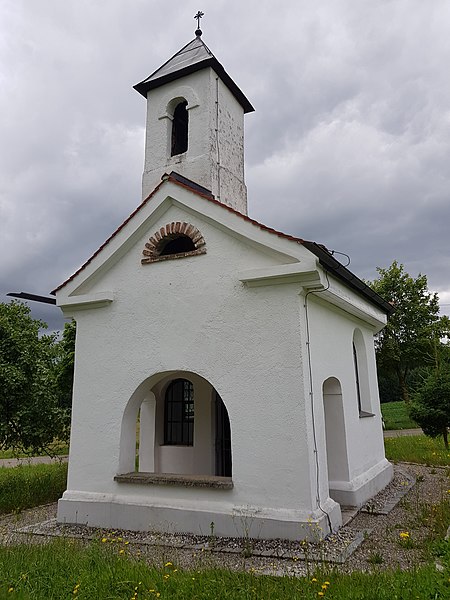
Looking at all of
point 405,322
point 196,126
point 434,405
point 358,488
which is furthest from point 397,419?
point 196,126

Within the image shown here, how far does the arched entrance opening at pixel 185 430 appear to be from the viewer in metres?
9.22

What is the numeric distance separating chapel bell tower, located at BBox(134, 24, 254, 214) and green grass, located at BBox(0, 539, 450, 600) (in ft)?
23.4

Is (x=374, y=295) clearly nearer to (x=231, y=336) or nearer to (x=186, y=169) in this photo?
(x=231, y=336)

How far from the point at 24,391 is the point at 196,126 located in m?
6.76

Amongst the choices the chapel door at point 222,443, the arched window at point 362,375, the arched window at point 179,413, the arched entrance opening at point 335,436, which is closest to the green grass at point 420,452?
the arched window at point 362,375


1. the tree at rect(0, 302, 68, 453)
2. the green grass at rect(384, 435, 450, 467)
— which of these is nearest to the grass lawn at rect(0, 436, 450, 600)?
the tree at rect(0, 302, 68, 453)

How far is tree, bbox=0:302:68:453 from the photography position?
30.6 ft

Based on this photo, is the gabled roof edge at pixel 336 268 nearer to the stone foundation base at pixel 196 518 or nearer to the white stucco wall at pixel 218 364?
the white stucco wall at pixel 218 364

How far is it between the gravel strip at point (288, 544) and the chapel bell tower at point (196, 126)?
6.58 m

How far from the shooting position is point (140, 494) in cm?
697

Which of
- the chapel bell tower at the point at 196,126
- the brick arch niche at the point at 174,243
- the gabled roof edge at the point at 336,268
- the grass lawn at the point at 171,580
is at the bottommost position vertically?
the grass lawn at the point at 171,580

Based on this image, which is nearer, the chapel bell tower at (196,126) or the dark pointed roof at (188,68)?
the chapel bell tower at (196,126)

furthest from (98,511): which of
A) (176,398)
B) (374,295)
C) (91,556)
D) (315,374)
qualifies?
(374,295)

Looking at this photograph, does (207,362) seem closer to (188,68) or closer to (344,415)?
(344,415)
